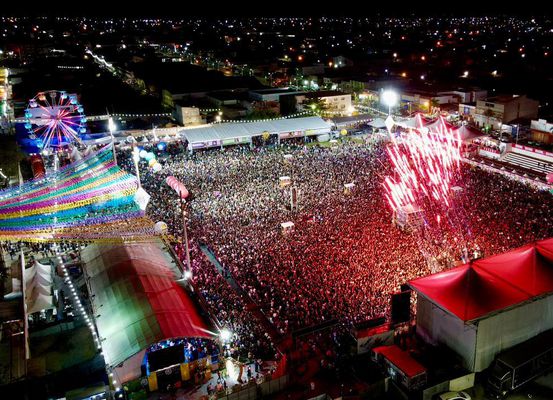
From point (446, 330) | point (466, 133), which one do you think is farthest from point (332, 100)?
point (446, 330)

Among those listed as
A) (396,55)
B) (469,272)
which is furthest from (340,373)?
(396,55)

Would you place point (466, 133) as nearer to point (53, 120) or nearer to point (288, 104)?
point (288, 104)

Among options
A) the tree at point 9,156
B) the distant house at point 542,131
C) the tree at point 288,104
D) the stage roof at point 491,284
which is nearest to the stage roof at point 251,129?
the tree at point 288,104

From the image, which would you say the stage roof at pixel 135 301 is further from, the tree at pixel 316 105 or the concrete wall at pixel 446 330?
the tree at pixel 316 105

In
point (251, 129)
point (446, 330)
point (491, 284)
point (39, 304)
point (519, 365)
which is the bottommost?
point (39, 304)

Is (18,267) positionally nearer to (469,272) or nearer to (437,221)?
(469,272)
